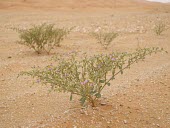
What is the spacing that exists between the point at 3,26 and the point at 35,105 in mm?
11083

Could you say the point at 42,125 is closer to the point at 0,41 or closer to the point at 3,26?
the point at 0,41

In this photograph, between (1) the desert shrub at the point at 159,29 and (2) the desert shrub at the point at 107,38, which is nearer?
(2) the desert shrub at the point at 107,38

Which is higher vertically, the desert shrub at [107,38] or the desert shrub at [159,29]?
the desert shrub at [159,29]

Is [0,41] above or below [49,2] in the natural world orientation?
below

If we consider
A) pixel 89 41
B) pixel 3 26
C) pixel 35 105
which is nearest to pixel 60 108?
pixel 35 105

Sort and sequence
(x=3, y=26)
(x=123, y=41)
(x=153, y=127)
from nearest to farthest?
1. (x=153, y=127)
2. (x=123, y=41)
3. (x=3, y=26)

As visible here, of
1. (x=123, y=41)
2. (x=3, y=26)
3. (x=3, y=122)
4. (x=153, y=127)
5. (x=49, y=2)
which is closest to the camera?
(x=153, y=127)

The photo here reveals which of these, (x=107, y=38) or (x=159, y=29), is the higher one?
(x=159, y=29)

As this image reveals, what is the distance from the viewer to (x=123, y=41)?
32.6 feet

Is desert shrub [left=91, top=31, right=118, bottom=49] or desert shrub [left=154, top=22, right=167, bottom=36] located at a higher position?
desert shrub [left=154, top=22, right=167, bottom=36]

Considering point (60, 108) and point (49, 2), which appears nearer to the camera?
point (60, 108)

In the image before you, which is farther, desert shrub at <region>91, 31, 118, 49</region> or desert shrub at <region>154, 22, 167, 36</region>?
desert shrub at <region>154, 22, 167, 36</region>

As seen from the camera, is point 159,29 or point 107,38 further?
point 159,29

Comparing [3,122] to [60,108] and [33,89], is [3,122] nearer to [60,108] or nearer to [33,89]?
[60,108]
